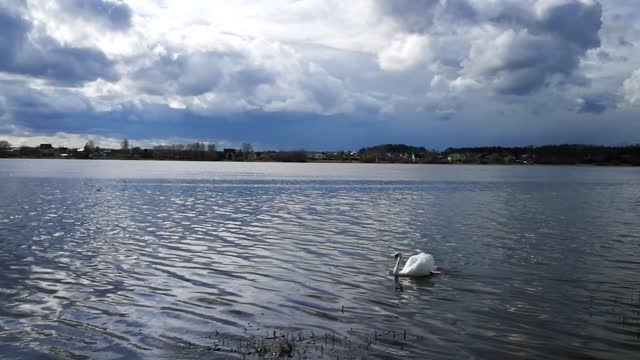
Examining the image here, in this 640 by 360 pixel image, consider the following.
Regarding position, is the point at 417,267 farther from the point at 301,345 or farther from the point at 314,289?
the point at 301,345

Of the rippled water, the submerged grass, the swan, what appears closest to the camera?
the submerged grass

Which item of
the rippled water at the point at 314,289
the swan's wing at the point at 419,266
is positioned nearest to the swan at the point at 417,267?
the swan's wing at the point at 419,266

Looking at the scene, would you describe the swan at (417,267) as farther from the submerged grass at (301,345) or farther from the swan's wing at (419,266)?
the submerged grass at (301,345)

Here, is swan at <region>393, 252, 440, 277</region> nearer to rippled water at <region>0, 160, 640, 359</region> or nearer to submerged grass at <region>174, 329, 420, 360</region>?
rippled water at <region>0, 160, 640, 359</region>

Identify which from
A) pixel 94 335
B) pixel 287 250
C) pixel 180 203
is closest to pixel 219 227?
pixel 287 250

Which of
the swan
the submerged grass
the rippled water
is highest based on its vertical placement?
the swan

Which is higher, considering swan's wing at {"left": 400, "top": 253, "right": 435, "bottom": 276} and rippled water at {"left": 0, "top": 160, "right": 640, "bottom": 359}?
swan's wing at {"left": 400, "top": 253, "right": 435, "bottom": 276}

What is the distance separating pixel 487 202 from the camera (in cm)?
5675

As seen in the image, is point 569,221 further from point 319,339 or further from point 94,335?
point 94,335

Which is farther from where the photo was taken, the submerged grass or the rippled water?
the rippled water

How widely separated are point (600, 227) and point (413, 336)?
27347mm

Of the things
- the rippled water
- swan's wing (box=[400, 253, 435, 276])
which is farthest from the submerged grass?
swan's wing (box=[400, 253, 435, 276])

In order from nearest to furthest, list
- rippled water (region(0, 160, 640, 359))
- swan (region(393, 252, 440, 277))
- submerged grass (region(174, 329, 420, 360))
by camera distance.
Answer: submerged grass (region(174, 329, 420, 360))
rippled water (region(0, 160, 640, 359))
swan (region(393, 252, 440, 277))

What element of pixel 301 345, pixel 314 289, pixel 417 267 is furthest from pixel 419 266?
pixel 301 345
